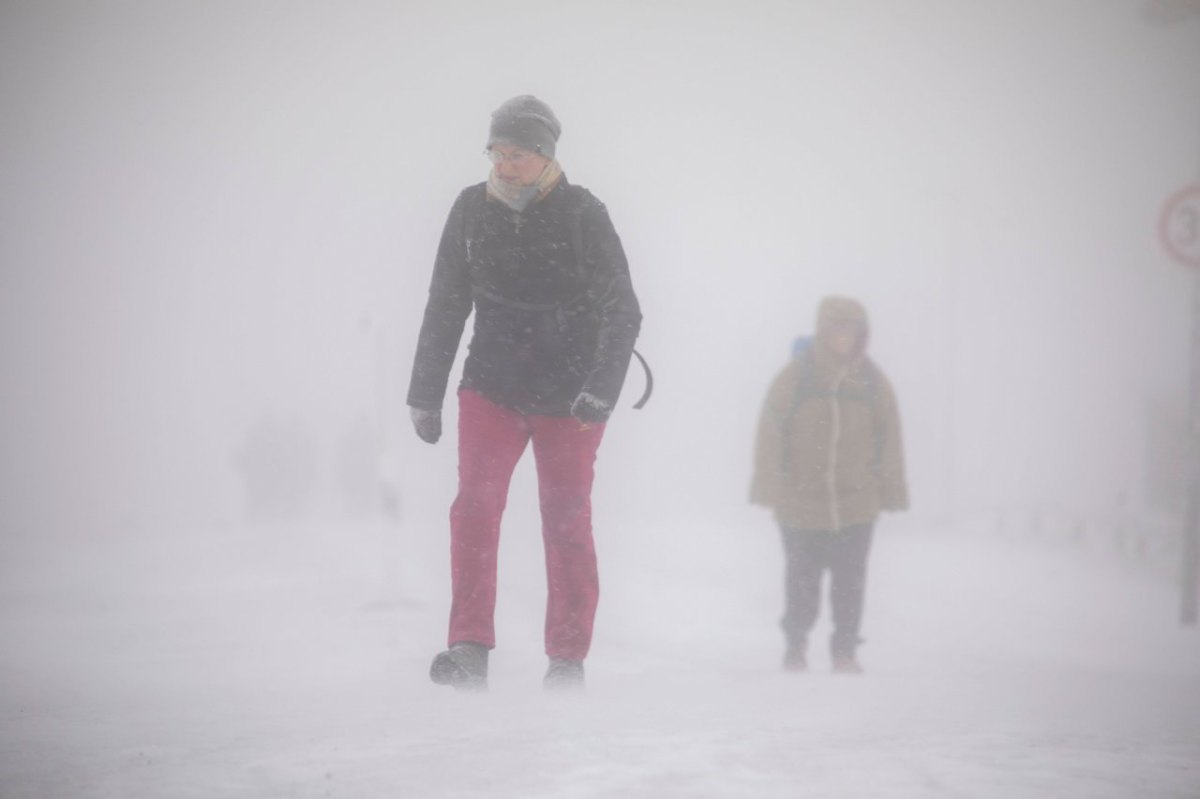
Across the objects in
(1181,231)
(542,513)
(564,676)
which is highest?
(1181,231)

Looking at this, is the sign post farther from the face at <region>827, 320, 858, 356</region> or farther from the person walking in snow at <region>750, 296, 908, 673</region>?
the face at <region>827, 320, 858, 356</region>

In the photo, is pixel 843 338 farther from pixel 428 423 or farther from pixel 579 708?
pixel 579 708

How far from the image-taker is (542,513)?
363 centimetres

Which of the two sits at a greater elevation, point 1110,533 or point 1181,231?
point 1181,231

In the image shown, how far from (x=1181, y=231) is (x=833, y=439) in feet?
16.7

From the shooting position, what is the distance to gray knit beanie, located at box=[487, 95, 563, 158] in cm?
340

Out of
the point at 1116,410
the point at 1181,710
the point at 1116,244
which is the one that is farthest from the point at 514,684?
the point at 1116,244

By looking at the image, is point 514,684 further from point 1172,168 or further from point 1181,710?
point 1172,168

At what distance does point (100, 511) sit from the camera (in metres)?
64.8

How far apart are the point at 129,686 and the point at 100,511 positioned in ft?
221

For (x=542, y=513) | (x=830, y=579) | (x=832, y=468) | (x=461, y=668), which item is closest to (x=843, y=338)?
(x=832, y=468)

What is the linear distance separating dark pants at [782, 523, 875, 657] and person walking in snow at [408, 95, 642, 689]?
223 cm

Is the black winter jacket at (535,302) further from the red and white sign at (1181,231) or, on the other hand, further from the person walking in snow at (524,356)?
the red and white sign at (1181,231)

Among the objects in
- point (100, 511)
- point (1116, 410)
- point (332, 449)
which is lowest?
point (100, 511)
